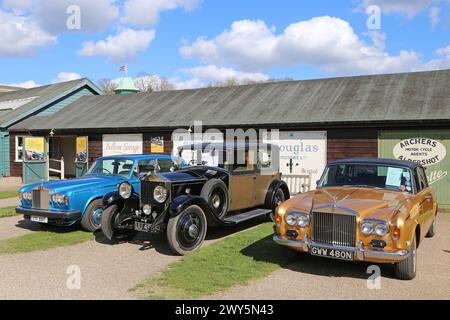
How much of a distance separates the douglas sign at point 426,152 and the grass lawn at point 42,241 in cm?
923

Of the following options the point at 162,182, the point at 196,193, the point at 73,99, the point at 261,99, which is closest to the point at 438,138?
the point at 261,99

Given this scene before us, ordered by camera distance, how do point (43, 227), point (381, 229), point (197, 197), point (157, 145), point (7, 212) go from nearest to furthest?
point (381, 229) < point (197, 197) < point (43, 227) < point (7, 212) < point (157, 145)

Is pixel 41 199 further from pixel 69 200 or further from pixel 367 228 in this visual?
pixel 367 228

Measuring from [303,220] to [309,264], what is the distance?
946 millimetres

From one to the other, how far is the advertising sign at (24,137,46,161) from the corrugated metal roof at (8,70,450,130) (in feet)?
3.29

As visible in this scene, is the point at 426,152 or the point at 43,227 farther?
the point at 426,152

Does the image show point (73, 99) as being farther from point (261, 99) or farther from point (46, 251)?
point (46, 251)

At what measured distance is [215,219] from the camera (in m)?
7.14

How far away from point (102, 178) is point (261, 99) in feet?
30.1

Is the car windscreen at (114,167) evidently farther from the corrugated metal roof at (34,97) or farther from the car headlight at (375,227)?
the corrugated metal roof at (34,97)

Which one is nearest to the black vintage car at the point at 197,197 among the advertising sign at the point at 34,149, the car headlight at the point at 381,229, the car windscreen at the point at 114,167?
the car windscreen at the point at 114,167

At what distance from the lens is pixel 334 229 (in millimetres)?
5277

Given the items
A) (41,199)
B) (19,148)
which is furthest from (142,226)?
(19,148)

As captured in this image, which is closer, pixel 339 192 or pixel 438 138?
pixel 339 192
